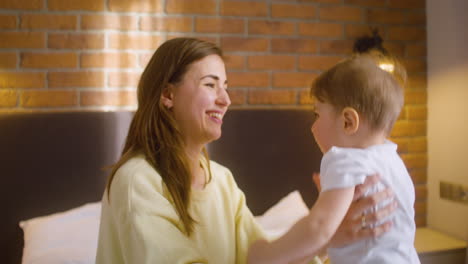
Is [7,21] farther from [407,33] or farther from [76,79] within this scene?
[407,33]

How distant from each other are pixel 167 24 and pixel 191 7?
171 millimetres

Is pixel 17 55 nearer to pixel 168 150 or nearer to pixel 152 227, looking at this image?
pixel 168 150

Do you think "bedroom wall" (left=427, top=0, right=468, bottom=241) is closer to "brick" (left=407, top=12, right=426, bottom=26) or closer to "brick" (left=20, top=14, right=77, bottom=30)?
"brick" (left=407, top=12, right=426, bottom=26)

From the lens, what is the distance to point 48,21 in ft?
7.05

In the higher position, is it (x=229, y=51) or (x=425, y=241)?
(x=229, y=51)

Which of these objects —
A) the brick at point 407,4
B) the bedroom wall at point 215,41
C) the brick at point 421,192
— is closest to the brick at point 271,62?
the bedroom wall at point 215,41

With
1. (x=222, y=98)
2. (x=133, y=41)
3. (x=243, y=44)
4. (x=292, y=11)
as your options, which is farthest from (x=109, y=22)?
(x=222, y=98)

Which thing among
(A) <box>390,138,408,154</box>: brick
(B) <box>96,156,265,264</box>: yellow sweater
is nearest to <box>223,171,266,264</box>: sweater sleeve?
(B) <box>96,156,265,264</box>: yellow sweater

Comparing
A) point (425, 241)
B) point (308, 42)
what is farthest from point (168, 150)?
point (425, 241)

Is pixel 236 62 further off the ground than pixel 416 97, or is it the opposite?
pixel 236 62

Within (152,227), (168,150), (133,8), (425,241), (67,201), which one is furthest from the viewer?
(425,241)

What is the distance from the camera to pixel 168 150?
118 centimetres

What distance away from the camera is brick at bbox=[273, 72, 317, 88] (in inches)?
98.0

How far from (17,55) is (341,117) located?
5.83 feet
